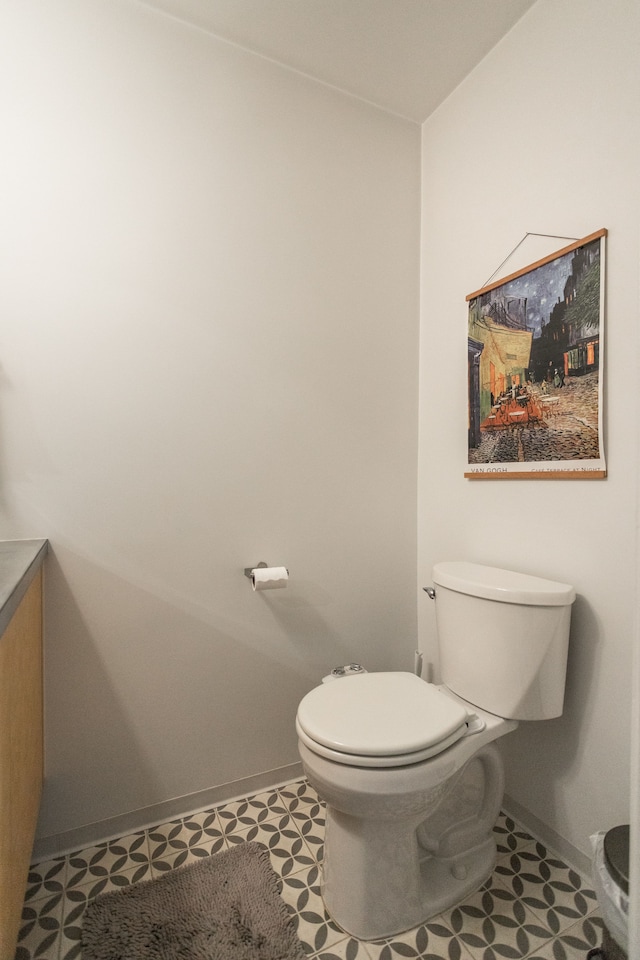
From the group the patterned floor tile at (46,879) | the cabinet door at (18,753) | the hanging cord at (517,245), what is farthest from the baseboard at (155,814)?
the hanging cord at (517,245)

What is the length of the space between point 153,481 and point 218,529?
26 cm

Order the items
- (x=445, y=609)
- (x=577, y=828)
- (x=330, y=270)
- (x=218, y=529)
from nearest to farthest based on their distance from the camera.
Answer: (x=577, y=828), (x=445, y=609), (x=218, y=529), (x=330, y=270)

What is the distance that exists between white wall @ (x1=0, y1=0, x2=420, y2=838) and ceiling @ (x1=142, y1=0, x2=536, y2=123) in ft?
0.20

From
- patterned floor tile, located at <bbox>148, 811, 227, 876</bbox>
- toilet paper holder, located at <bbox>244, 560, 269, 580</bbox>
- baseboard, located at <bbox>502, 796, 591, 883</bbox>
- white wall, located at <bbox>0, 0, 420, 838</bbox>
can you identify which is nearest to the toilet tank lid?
white wall, located at <bbox>0, 0, 420, 838</bbox>

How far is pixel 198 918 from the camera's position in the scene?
1124mm

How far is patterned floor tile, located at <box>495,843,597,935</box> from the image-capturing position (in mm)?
1135

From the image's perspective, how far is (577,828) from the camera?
4.10 ft

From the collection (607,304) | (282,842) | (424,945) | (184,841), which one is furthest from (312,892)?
(607,304)

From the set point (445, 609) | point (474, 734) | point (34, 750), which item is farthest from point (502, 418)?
point (34, 750)

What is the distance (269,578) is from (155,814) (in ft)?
2.69

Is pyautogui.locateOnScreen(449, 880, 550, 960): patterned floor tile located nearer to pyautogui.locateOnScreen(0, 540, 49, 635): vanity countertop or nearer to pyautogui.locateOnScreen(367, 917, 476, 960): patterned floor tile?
pyautogui.locateOnScreen(367, 917, 476, 960): patterned floor tile

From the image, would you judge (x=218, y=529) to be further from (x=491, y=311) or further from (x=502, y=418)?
(x=491, y=311)

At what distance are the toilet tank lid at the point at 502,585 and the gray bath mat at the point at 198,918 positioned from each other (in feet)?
3.06

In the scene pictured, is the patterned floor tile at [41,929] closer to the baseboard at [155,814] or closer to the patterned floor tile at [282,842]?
the baseboard at [155,814]
